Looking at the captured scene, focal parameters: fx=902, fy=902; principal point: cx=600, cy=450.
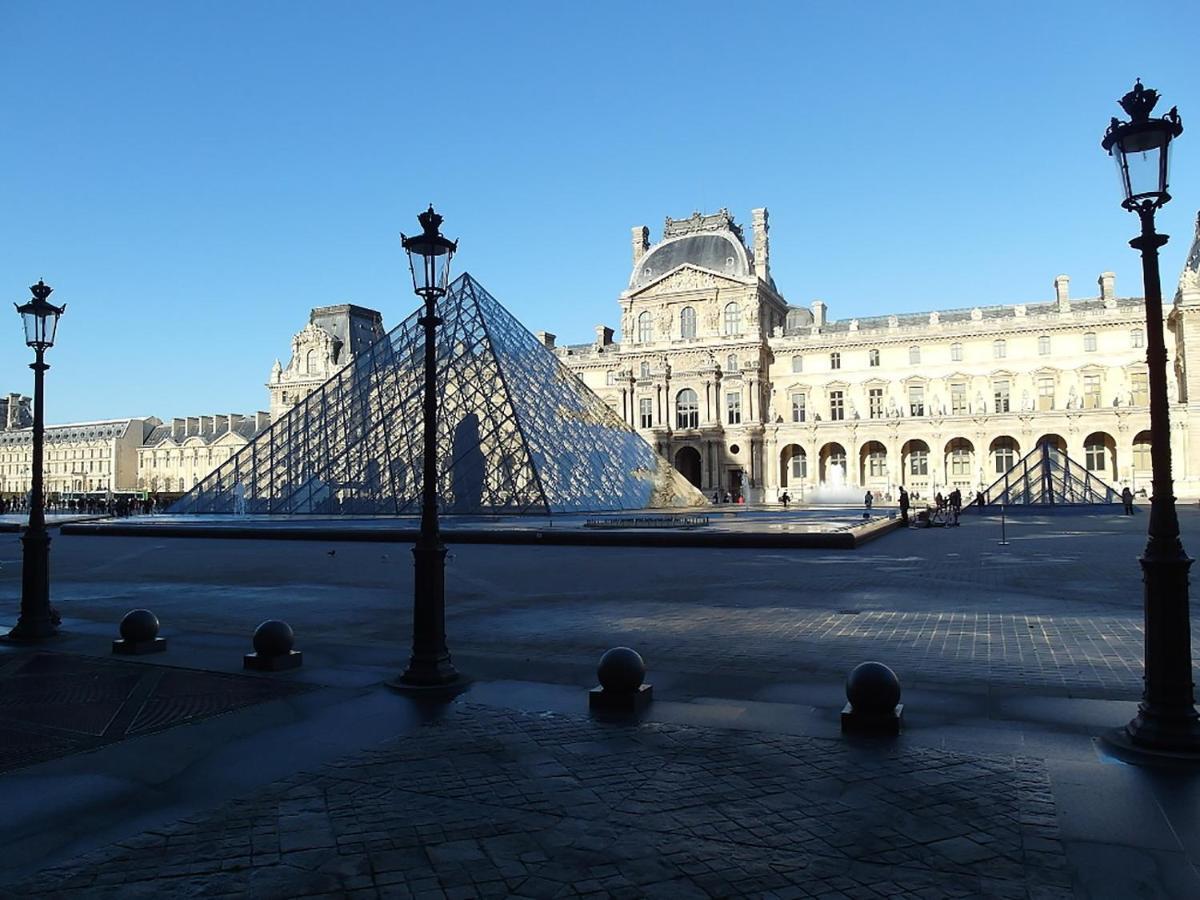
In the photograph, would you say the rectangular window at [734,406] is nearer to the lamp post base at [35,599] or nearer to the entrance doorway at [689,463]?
the entrance doorway at [689,463]

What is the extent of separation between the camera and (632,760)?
422 cm

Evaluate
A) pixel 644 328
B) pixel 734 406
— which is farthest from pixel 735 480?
pixel 644 328

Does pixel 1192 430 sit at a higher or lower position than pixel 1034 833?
higher

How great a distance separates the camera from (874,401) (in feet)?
184

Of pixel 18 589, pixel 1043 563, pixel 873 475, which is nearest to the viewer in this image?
pixel 18 589

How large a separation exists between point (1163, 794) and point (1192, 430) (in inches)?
1959

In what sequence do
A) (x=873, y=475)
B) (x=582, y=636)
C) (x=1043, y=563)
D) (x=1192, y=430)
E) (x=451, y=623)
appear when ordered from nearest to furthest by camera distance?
1. (x=582, y=636)
2. (x=451, y=623)
3. (x=1043, y=563)
4. (x=1192, y=430)
5. (x=873, y=475)

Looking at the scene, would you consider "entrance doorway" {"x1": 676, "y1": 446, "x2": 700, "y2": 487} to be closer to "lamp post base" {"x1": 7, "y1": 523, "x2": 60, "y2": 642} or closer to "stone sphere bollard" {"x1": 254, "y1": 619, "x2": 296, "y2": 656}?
"lamp post base" {"x1": 7, "y1": 523, "x2": 60, "y2": 642}

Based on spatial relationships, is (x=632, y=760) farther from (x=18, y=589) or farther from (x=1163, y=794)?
(x=18, y=589)

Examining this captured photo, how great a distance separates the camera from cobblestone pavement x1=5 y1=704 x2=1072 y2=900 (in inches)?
116

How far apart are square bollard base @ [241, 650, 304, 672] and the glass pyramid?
19.4 metres

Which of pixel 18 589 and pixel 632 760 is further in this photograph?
pixel 18 589

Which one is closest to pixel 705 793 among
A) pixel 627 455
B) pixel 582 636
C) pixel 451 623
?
pixel 582 636

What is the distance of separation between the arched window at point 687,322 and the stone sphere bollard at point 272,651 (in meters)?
51.7
